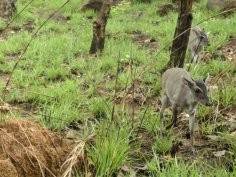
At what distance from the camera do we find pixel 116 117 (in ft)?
16.4

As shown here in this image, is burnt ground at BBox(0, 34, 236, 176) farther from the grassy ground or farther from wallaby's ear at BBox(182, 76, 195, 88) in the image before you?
wallaby's ear at BBox(182, 76, 195, 88)

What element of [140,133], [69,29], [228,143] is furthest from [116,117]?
[69,29]

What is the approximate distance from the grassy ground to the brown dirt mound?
0.22 meters

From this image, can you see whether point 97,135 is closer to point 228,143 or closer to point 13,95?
point 228,143

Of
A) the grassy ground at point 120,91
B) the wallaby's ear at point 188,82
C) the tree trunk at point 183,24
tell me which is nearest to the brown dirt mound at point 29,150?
the grassy ground at point 120,91

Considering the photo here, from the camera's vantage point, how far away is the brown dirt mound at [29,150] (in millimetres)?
3550

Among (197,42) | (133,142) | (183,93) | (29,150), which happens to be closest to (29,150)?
(29,150)

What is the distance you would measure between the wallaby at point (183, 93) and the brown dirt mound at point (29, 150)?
150 centimetres

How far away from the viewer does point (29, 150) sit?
3.57 m

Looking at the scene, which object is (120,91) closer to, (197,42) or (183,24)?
(183,24)

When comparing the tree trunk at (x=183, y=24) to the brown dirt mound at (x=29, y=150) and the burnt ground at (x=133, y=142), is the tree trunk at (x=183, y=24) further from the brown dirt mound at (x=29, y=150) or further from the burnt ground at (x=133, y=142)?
the brown dirt mound at (x=29, y=150)

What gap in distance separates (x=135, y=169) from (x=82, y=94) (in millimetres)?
2797

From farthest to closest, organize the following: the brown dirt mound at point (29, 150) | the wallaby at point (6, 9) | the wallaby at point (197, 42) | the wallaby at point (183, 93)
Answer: the wallaby at point (6, 9), the wallaby at point (197, 42), the wallaby at point (183, 93), the brown dirt mound at point (29, 150)

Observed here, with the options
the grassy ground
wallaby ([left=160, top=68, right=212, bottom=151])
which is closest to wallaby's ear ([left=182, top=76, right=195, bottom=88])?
wallaby ([left=160, top=68, right=212, bottom=151])
